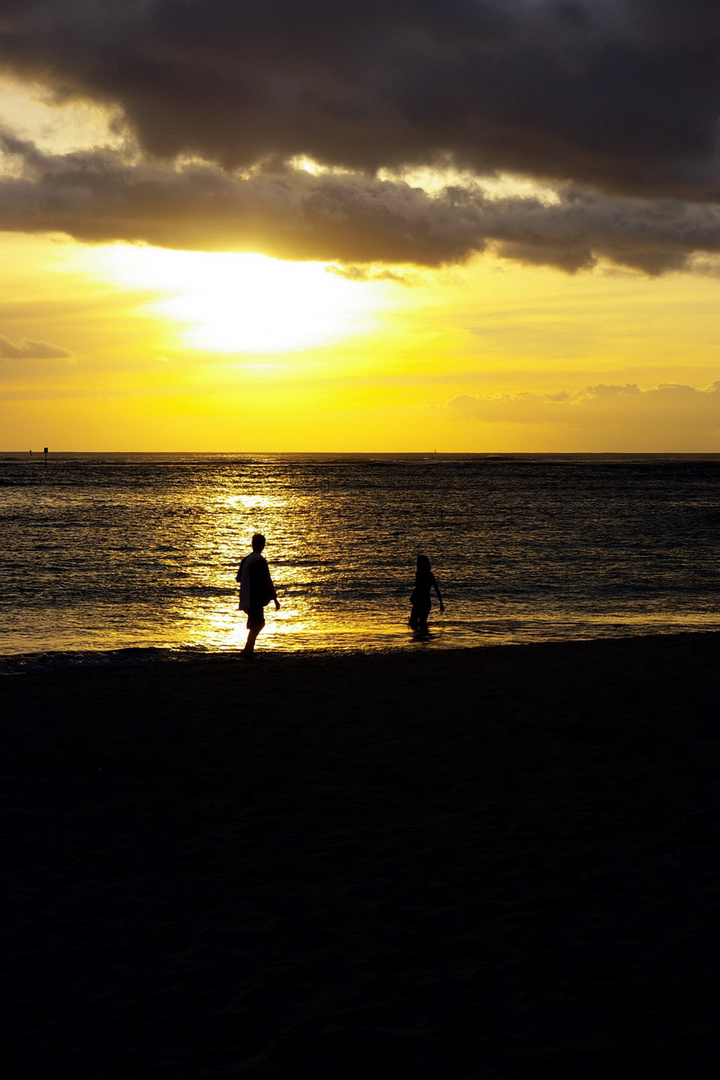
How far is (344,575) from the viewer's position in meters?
28.9

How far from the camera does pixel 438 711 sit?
1122cm

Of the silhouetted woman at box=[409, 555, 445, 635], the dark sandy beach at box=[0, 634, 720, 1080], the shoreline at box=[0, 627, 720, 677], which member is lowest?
the shoreline at box=[0, 627, 720, 677]

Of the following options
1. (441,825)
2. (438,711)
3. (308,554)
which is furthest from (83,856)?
(308,554)

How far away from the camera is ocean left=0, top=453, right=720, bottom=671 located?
18562 millimetres

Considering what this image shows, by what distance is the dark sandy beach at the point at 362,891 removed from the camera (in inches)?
170

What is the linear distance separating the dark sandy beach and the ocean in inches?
255

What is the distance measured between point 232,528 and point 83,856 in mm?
45028

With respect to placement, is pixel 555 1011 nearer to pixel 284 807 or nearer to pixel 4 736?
pixel 284 807

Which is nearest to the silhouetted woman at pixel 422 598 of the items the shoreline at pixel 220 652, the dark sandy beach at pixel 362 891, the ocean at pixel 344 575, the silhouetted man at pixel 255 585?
the ocean at pixel 344 575

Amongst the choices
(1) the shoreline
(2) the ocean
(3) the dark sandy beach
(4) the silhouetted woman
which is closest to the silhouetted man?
(1) the shoreline

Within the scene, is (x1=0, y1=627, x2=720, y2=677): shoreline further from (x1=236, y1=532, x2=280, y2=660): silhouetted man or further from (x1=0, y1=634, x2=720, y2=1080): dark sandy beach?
(x1=0, y1=634, x2=720, y2=1080): dark sandy beach

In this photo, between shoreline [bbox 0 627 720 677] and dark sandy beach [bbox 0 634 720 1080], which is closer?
dark sandy beach [bbox 0 634 720 1080]

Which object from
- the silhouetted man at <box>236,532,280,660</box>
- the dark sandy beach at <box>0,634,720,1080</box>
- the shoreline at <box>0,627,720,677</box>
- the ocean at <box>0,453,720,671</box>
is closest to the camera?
the dark sandy beach at <box>0,634,720,1080</box>

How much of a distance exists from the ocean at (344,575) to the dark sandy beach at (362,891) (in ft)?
21.2
